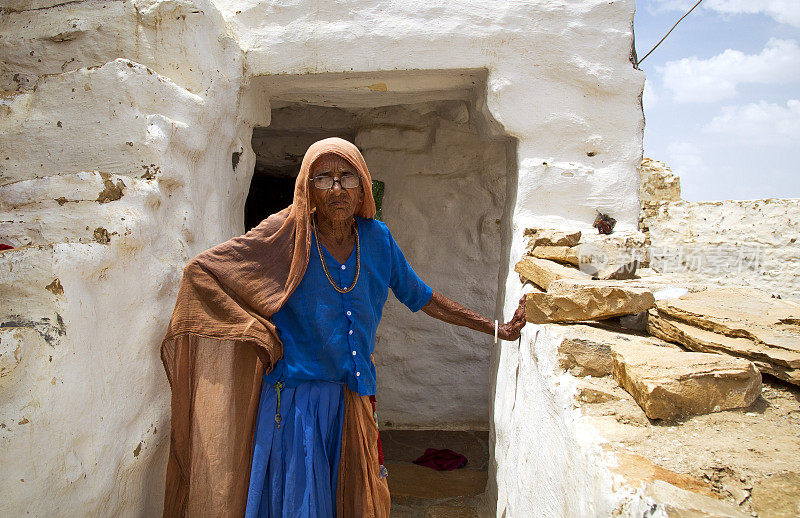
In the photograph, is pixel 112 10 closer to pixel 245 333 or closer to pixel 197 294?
pixel 197 294

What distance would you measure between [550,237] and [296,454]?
1.20 meters

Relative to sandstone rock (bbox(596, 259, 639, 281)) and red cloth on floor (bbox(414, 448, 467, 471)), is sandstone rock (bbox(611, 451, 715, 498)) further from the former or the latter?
red cloth on floor (bbox(414, 448, 467, 471))

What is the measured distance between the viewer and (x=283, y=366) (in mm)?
1794

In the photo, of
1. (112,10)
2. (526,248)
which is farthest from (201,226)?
(526,248)

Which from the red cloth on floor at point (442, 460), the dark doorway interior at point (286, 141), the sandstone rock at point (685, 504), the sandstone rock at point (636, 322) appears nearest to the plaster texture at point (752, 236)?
the red cloth on floor at point (442, 460)

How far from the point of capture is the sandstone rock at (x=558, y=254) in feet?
6.32

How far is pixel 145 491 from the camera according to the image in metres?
1.81

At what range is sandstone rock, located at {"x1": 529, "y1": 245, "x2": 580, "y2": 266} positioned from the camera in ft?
6.32

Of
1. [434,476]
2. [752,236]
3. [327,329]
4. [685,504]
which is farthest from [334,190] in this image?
[752,236]

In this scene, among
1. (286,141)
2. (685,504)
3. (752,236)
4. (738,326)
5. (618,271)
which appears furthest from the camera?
(752,236)

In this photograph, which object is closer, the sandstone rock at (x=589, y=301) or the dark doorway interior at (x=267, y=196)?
the sandstone rock at (x=589, y=301)

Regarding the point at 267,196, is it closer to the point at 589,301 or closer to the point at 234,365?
the point at 234,365

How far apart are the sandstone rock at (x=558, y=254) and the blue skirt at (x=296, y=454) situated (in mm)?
890

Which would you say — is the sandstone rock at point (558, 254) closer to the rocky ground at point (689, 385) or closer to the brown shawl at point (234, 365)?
the rocky ground at point (689, 385)
